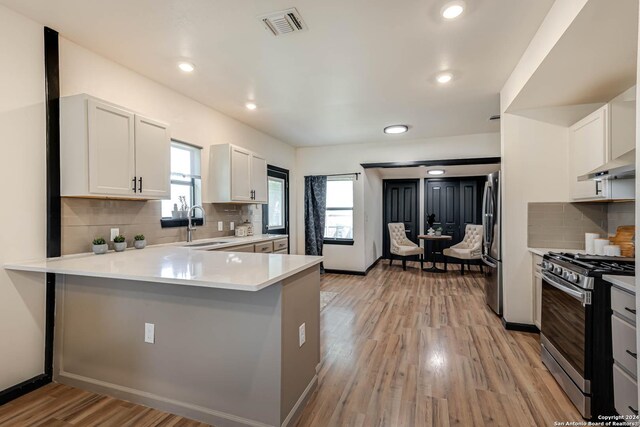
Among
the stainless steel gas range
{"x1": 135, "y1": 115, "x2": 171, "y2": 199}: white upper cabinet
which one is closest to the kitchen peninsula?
{"x1": 135, "y1": 115, "x2": 171, "y2": 199}: white upper cabinet

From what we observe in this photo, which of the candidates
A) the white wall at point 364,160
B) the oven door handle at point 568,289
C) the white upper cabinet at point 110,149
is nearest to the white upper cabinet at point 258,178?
the white wall at point 364,160

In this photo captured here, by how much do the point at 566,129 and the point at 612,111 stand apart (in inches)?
27.8

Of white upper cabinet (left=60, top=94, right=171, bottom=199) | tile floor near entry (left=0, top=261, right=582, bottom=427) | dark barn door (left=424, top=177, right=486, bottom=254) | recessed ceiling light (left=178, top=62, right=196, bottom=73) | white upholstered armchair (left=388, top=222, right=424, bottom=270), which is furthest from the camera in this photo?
dark barn door (left=424, top=177, right=486, bottom=254)

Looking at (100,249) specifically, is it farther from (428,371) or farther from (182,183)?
(428,371)

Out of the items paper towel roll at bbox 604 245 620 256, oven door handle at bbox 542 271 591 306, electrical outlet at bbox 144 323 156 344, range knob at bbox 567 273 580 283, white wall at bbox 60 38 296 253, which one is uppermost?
white wall at bbox 60 38 296 253

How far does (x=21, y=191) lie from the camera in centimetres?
216

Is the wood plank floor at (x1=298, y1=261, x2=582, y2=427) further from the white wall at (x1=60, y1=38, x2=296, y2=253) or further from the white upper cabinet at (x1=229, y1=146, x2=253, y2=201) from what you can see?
the white wall at (x1=60, y1=38, x2=296, y2=253)

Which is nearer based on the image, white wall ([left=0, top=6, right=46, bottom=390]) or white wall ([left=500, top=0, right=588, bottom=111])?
white wall ([left=500, top=0, right=588, bottom=111])

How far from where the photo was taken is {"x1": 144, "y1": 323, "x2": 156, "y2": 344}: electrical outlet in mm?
1980

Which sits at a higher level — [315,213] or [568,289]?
[315,213]

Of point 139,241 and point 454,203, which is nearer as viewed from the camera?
point 139,241

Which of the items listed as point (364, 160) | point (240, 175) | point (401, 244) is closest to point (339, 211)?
point (364, 160)

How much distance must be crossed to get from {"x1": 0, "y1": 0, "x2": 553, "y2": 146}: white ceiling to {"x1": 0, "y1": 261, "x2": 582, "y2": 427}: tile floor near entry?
105 inches

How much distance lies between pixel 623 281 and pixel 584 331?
0.40m
